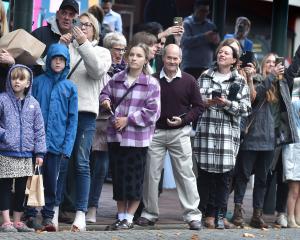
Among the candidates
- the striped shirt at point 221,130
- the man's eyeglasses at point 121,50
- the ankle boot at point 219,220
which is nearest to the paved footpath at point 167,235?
the ankle boot at point 219,220

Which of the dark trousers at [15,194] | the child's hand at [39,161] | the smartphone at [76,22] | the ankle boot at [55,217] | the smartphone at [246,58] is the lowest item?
the ankle boot at [55,217]

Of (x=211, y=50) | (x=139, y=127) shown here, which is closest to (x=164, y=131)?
A: (x=139, y=127)

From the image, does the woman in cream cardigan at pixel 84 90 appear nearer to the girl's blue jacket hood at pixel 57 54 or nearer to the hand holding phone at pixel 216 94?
the girl's blue jacket hood at pixel 57 54

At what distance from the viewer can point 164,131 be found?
11.7 meters

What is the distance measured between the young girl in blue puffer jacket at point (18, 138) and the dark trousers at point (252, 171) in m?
3.12

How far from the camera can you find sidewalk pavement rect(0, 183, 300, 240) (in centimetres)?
1011

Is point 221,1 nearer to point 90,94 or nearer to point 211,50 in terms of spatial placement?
point 211,50

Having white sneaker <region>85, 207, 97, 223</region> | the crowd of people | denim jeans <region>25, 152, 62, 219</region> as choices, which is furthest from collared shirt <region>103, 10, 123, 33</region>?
denim jeans <region>25, 152, 62, 219</region>

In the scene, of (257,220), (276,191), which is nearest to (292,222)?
(257,220)

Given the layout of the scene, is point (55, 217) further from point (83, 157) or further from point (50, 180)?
point (83, 157)

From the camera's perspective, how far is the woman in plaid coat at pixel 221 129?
1198cm

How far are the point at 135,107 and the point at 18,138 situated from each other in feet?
4.97

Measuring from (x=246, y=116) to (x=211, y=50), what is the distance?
11.0 feet

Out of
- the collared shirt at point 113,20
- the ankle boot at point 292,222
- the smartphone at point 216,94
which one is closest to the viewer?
the smartphone at point 216,94
